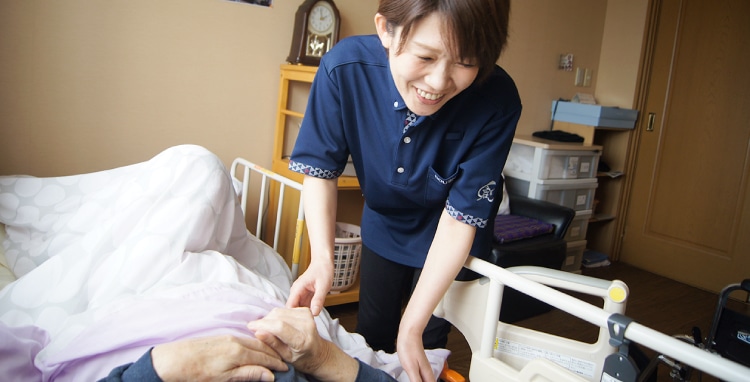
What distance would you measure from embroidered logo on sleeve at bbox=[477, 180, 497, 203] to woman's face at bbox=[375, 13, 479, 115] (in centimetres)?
18

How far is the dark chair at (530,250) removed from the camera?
249cm

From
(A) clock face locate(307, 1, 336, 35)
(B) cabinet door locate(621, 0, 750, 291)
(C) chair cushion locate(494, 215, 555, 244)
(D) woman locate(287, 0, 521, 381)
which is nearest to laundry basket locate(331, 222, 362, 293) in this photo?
(C) chair cushion locate(494, 215, 555, 244)

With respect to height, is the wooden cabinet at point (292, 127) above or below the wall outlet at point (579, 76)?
below

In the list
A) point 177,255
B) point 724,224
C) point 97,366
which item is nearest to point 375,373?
point 97,366

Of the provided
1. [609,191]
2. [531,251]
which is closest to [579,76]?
[609,191]

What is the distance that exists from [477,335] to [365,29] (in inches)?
75.3

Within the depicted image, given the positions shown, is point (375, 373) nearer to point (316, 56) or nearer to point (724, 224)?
point (316, 56)

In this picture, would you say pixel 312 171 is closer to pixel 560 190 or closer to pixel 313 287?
pixel 313 287

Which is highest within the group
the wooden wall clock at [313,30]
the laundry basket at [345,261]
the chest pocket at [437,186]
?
the wooden wall clock at [313,30]

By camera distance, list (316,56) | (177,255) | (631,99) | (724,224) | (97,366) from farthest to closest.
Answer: (631,99) → (724,224) → (316,56) → (177,255) → (97,366)

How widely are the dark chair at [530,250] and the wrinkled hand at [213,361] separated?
67.7 inches

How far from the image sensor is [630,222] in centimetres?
386

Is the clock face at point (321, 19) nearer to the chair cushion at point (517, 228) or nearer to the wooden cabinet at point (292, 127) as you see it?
the wooden cabinet at point (292, 127)

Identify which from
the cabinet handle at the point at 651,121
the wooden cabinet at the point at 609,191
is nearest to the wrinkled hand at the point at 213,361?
the wooden cabinet at the point at 609,191
